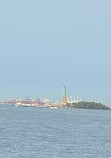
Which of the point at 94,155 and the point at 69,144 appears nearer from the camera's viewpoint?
Result: the point at 94,155

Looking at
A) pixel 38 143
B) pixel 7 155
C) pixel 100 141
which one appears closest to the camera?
pixel 7 155

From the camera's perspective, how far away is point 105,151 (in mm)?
57281

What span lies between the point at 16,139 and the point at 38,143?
4185mm

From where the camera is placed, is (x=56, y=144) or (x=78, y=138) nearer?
(x=56, y=144)

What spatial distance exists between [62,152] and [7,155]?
19.4 ft

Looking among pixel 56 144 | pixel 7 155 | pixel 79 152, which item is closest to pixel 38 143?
pixel 56 144

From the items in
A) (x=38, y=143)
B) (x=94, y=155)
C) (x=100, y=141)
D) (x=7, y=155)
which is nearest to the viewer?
(x=7, y=155)

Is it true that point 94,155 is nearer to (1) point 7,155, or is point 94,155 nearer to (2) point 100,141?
(1) point 7,155

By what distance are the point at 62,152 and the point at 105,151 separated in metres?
4.33

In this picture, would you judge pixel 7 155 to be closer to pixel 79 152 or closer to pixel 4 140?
pixel 79 152

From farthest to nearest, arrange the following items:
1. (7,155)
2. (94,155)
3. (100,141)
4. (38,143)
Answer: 1. (100,141)
2. (38,143)
3. (94,155)
4. (7,155)

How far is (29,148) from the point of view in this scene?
56688 mm

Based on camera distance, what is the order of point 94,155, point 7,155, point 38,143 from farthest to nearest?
point 38,143
point 94,155
point 7,155

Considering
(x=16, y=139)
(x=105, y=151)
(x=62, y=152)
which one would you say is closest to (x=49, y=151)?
(x=62, y=152)
